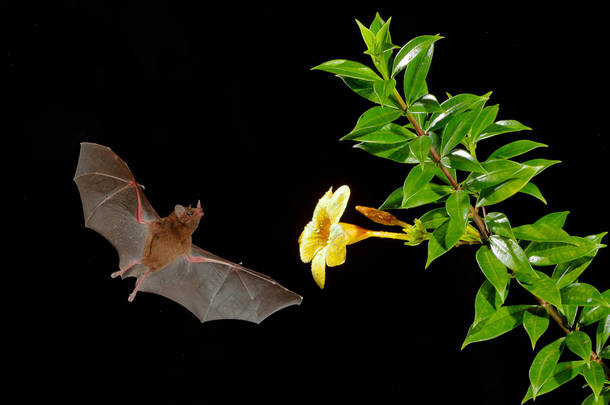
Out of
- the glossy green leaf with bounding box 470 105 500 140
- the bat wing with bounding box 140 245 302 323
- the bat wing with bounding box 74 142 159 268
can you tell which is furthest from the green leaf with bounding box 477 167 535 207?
the bat wing with bounding box 74 142 159 268

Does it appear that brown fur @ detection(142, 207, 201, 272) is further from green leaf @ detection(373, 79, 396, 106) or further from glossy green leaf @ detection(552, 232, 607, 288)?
glossy green leaf @ detection(552, 232, 607, 288)

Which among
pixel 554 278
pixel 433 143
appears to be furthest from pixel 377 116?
pixel 554 278

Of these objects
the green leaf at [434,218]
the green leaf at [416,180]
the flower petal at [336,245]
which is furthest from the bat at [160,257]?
the green leaf at [416,180]

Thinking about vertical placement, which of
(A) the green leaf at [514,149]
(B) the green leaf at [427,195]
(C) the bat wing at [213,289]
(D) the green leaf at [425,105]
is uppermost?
(D) the green leaf at [425,105]

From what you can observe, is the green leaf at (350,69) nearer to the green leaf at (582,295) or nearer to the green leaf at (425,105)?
the green leaf at (425,105)

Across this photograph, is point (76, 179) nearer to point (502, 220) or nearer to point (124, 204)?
point (124, 204)

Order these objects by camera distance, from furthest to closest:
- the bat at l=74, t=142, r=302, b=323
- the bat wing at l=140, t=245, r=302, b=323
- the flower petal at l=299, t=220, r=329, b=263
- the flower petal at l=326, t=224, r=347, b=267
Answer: the bat wing at l=140, t=245, r=302, b=323 → the bat at l=74, t=142, r=302, b=323 → the flower petal at l=299, t=220, r=329, b=263 → the flower petal at l=326, t=224, r=347, b=267
